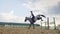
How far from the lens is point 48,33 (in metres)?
17.8

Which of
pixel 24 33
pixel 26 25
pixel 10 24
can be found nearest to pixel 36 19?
pixel 26 25

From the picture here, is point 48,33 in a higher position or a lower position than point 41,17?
lower

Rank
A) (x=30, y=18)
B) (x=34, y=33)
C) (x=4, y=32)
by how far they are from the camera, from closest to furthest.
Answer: (x=4, y=32), (x=34, y=33), (x=30, y=18)

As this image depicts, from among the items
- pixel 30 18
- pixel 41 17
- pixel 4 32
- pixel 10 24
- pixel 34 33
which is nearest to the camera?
pixel 4 32

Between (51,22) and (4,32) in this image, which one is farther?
(51,22)

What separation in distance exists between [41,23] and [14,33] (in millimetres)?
10290

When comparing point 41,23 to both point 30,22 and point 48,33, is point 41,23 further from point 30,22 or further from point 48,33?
point 48,33

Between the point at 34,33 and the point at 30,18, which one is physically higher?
the point at 30,18

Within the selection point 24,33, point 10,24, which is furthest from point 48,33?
point 10,24

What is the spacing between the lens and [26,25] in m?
24.6

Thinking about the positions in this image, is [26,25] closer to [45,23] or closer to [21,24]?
[21,24]

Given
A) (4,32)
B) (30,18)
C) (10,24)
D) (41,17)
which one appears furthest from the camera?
(10,24)

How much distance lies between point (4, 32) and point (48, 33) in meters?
4.77

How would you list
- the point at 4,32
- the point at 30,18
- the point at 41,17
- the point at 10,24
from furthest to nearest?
the point at 10,24, the point at 41,17, the point at 30,18, the point at 4,32
